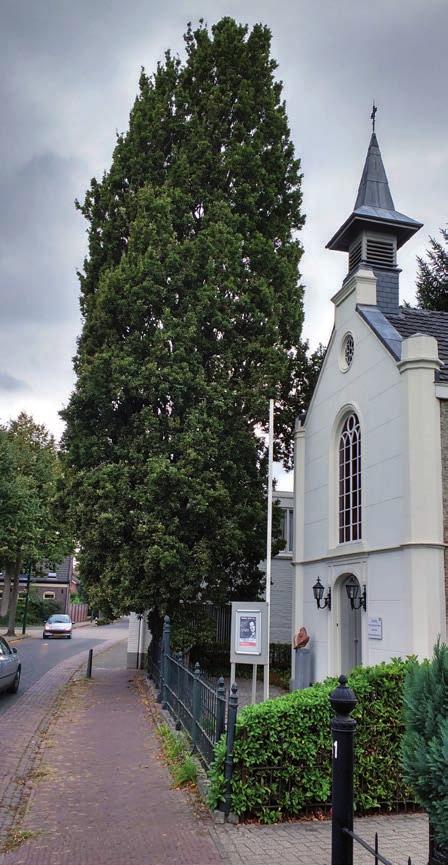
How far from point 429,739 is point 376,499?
10.5m

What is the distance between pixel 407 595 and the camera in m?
12.6

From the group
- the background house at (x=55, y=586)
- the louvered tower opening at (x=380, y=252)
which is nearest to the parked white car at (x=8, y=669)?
the louvered tower opening at (x=380, y=252)

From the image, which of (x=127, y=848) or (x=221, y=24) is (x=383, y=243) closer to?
(x=221, y=24)

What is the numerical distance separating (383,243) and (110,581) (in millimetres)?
11008

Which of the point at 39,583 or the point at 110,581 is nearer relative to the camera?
the point at 110,581

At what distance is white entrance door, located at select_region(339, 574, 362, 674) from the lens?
15.5 metres

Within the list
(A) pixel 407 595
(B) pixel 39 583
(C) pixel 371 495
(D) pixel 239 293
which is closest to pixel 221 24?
(D) pixel 239 293

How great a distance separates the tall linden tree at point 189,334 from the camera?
55.6ft

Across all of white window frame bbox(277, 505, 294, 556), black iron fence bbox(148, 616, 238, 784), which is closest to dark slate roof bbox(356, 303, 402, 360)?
black iron fence bbox(148, 616, 238, 784)

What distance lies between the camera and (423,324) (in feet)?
54.2

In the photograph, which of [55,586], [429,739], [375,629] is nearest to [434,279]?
[375,629]

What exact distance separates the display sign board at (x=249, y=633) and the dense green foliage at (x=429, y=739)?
566 centimetres

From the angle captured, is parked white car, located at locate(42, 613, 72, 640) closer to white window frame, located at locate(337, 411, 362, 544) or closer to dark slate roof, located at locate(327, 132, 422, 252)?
white window frame, located at locate(337, 411, 362, 544)

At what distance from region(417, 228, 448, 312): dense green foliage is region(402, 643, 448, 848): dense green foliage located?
26.1 m
